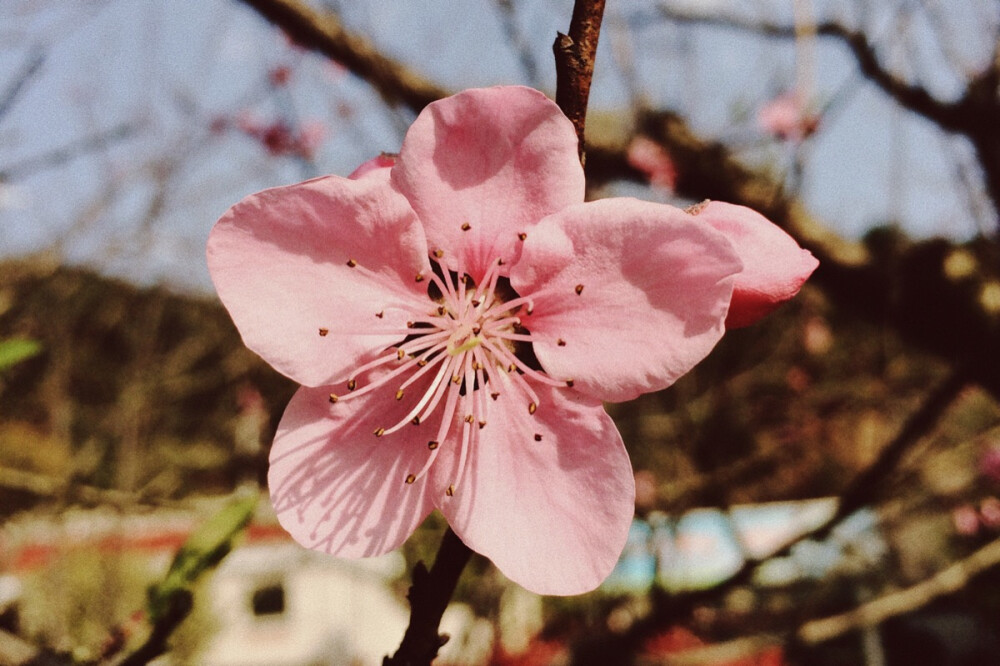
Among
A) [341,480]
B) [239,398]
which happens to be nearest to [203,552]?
[341,480]

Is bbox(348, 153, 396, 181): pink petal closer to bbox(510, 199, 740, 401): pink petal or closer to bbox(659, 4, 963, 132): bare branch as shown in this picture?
bbox(510, 199, 740, 401): pink petal

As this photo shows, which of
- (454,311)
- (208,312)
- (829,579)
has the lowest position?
(208,312)

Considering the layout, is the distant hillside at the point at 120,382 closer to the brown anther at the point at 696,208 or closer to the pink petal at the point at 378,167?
the pink petal at the point at 378,167

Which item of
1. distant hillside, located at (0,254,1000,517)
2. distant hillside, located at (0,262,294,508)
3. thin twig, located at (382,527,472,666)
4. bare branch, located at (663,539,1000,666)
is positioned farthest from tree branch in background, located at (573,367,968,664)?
distant hillside, located at (0,262,294,508)

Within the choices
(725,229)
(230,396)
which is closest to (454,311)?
(725,229)

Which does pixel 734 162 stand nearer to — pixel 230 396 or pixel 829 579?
→ pixel 829 579

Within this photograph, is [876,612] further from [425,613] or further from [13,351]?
[13,351]
